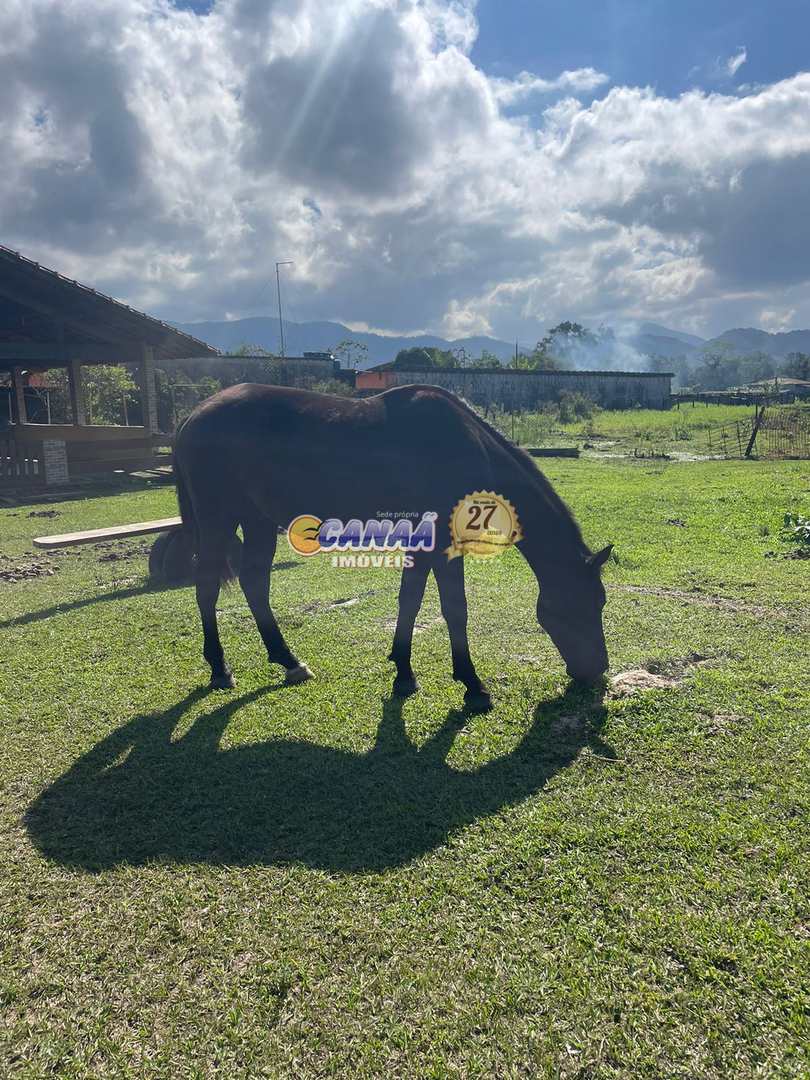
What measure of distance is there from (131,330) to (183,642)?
676 inches

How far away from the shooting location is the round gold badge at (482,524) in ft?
14.8

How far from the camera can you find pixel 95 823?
319cm

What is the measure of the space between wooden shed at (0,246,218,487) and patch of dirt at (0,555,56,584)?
9.12 metres

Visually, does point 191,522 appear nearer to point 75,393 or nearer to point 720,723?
point 720,723

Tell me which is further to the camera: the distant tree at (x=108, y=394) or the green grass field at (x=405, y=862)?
the distant tree at (x=108, y=394)

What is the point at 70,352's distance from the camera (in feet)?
62.2

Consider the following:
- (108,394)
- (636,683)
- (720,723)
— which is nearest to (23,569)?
(636,683)

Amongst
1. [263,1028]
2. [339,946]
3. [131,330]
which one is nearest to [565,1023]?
[339,946]

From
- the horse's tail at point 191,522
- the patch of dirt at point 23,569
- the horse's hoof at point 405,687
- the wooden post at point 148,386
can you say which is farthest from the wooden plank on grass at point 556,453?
the horse's hoof at point 405,687

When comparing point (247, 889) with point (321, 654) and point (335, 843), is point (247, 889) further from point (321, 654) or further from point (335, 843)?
point (321, 654)

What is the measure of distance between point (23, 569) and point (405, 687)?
659 cm

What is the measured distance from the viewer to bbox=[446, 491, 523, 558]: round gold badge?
4500 mm

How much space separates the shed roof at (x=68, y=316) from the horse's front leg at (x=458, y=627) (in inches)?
664

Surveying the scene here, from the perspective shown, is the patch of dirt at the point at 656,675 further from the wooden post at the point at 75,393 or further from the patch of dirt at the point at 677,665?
the wooden post at the point at 75,393
